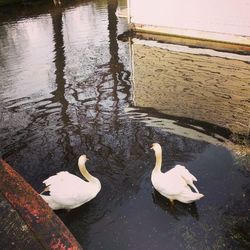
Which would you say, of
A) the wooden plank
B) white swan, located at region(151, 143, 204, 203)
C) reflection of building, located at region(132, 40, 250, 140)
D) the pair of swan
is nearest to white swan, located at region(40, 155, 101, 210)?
the pair of swan

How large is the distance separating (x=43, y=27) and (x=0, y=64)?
6.79m

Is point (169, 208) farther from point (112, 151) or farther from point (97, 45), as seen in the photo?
point (97, 45)

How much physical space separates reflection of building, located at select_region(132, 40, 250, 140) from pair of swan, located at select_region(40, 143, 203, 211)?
10.3 feet

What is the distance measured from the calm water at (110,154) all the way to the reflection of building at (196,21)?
3.26 m

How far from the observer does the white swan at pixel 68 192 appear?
5977 millimetres

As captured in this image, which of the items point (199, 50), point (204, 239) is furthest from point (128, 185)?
point (199, 50)

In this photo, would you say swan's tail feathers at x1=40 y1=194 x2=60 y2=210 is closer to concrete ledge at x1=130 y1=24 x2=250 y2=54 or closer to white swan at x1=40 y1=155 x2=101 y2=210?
white swan at x1=40 y1=155 x2=101 y2=210

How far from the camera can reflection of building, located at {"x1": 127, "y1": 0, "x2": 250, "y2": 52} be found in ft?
47.4

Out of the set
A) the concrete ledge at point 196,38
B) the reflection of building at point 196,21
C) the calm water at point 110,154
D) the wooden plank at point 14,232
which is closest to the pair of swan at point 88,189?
the calm water at point 110,154

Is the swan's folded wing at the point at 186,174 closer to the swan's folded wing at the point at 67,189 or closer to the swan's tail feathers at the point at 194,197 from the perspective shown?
the swan's tail feathers at the point at 194,197

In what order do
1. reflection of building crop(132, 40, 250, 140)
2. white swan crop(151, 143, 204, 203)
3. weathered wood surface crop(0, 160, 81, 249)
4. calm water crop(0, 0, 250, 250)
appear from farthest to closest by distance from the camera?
reflection of building crop(132, 40, 250, 140), white swan crop(151, 143, 204, 203), calm water crop(0, 0, 250, 250), weathered wood surface crop(0, 160, 81, 249)

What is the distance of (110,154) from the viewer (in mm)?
7828

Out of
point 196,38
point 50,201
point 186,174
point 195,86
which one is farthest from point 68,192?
→ point 196,38

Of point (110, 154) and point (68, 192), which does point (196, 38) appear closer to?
point (110, 154)
